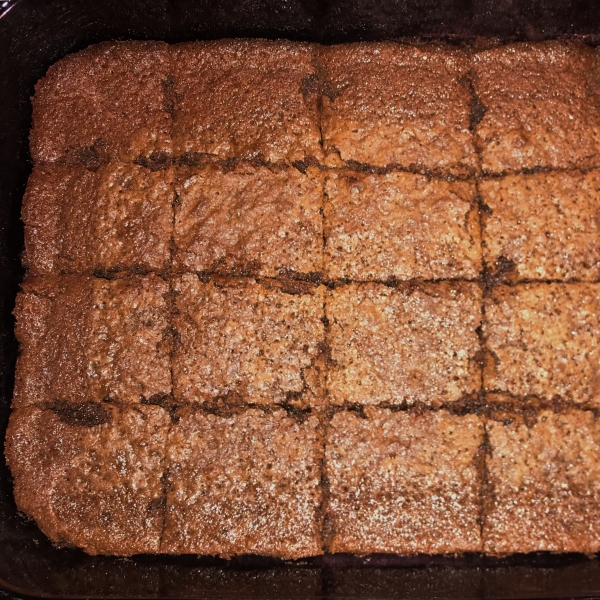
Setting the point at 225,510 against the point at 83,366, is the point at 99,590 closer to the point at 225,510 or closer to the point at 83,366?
the point at 225,510

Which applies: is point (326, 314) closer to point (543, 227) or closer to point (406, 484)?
point (406, 484)

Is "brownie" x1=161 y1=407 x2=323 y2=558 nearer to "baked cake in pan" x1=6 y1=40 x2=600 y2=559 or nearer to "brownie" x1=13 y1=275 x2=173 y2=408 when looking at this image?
"baked cake in pan" x1=6 y1=40 x2=600 y2=559

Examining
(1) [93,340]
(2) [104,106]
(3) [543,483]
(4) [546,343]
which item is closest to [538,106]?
(4) [546,343]

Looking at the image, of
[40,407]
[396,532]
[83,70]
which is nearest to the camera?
[396,532]

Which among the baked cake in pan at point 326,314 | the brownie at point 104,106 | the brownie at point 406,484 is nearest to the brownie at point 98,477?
the baked cake in pan at point 326,314

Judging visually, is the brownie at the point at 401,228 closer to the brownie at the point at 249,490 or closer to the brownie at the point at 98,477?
the brownie at the point at 249,490

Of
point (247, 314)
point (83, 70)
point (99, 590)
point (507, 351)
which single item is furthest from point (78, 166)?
point (507, 351)
